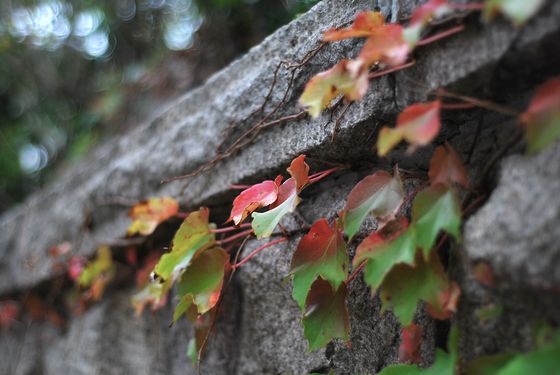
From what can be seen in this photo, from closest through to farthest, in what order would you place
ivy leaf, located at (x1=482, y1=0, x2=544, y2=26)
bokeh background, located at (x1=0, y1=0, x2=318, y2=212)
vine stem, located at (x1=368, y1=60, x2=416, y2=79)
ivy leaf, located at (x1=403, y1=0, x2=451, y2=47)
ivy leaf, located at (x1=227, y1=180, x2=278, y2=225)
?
1. ivy leaf, located at (x1=482, y1=0, x2=544, y2=26)
2. ivy leaf, located at (x1=403, y1=0, x2=451, y2=47)
3. vine stem, located at (x1=368, y1=60, x2=416, y2=79)
4. ivy leaf, located at (x1=227, y1=180, x2=278, y2=225)
5. bokeh background, located at (x1=0, y1=0, x2=318, y2=212)

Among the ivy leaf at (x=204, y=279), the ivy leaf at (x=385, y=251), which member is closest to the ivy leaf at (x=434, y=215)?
the ivy leaf at (x=385, y=251)

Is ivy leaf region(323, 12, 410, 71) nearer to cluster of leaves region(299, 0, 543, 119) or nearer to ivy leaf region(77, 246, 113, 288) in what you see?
cluster of leaves region(299, 0, 543, 119)

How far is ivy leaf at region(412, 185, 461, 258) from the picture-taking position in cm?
59

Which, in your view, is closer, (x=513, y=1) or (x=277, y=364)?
(x=513, y=1)

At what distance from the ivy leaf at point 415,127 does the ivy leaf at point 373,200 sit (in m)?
0.11

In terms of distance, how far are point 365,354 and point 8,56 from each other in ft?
10.9

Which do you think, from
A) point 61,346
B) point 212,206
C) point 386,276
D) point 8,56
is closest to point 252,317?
point 212,206

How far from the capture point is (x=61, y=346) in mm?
1730

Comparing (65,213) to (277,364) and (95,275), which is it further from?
(277,364)

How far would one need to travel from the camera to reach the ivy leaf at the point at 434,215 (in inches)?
23.3

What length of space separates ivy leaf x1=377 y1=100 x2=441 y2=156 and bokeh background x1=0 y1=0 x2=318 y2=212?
6.74 ft

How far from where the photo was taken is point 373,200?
712mm

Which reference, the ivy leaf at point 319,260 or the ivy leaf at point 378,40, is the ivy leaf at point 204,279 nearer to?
the ivy leaf at point 319,260

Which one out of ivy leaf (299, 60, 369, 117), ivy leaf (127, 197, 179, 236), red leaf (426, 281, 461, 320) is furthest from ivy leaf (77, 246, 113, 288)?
red leaf (426, 281, 461, 320)
